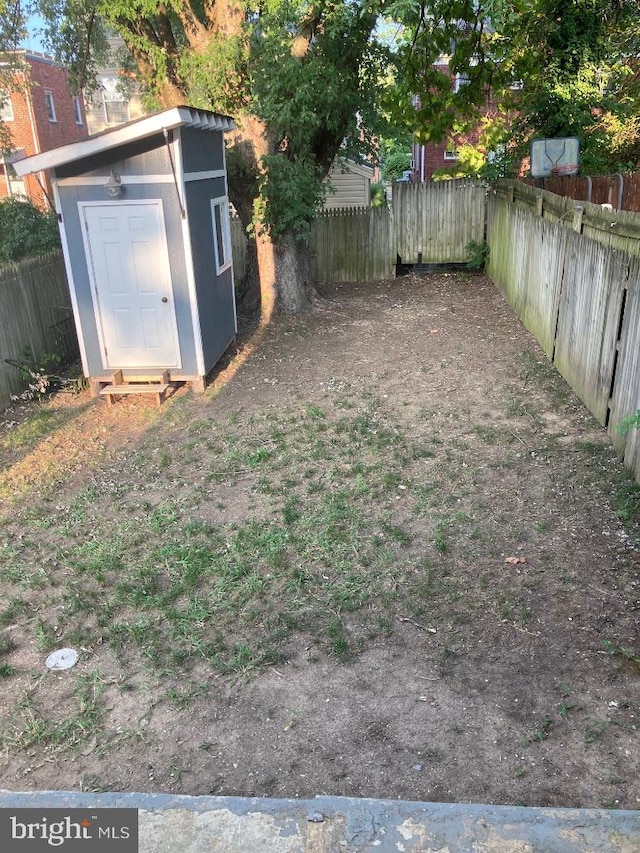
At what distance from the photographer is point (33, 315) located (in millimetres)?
8273

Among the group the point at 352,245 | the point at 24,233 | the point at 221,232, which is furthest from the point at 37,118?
the point at 221,232

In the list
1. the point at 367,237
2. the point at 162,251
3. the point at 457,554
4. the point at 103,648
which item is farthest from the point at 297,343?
the point at 103,648

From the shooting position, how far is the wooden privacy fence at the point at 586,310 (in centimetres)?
545

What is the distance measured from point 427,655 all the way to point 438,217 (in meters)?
11.8

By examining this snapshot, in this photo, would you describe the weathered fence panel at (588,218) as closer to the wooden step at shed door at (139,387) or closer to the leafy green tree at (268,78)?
the leafy green tree at (268,78)

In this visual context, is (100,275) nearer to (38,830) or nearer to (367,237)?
(38,830)

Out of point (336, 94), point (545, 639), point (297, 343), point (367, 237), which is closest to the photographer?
point (545, 639)

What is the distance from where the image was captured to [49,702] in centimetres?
342

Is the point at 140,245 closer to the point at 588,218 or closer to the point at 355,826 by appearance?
the point at 588,218

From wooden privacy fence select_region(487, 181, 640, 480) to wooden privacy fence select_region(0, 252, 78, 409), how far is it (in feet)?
20.7

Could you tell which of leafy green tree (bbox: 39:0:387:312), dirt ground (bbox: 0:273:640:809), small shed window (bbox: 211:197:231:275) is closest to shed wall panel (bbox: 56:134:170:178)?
small shed window (bbox: 211:197:231:275)

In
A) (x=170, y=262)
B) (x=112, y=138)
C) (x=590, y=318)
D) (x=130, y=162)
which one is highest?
(x=112, y=138)

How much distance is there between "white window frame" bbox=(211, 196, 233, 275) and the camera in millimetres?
8578

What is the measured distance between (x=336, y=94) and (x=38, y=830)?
9154 millimetres
